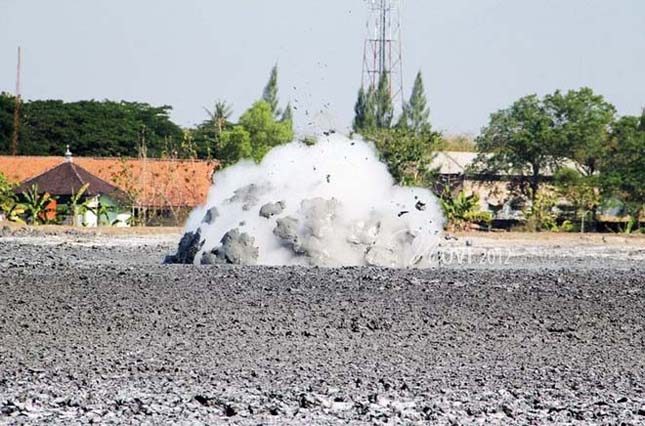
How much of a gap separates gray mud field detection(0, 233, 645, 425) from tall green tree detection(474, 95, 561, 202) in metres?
42.8

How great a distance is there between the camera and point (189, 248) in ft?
83.3

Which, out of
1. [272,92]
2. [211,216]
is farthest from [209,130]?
[211,216]

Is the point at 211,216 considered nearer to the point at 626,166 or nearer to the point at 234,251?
the point at 234,251

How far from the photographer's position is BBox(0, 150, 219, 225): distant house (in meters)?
52.3

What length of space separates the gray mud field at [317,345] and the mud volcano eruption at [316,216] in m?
2.06

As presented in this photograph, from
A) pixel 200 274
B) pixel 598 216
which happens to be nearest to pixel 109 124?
pixel 598 216

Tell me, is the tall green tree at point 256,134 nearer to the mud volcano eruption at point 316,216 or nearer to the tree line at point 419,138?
the tree line at point 419,138

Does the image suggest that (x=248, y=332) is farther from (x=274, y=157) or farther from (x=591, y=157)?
(x=591, y=157)

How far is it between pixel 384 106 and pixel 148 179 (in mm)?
14296

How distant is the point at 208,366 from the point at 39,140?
240ft

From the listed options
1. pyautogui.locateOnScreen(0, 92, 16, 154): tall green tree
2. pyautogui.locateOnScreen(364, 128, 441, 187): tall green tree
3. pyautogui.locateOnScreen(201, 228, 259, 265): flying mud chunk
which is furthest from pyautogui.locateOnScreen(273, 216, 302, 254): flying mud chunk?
pyautogui.locateOnScreen(0, 92, 16, 154): tall green tree

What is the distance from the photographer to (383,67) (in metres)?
53.1

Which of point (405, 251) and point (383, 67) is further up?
point (383, 67)

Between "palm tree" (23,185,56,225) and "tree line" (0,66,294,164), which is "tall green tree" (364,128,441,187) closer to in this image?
"palm tree" (23,185,56,225)
